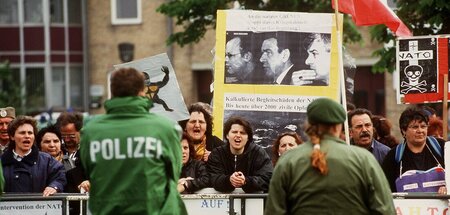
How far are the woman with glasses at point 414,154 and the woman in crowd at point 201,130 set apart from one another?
1.98m

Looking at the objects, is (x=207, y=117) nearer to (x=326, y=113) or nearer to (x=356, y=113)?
(x=356, y=113)

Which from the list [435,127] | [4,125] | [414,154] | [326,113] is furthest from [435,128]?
[326,113]

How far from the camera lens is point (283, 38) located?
13562 mm

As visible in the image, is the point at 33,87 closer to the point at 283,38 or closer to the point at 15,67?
the point at 15,67

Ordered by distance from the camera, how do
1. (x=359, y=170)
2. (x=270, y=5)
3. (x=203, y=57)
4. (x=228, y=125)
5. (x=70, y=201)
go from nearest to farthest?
(x=359, y=170) → (x=70, y=201) → (x=228, y=125) → (x=270, y=5) → (x=203, y=57)

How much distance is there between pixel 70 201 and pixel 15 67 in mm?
32379

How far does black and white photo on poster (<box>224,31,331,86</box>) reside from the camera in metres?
13.5

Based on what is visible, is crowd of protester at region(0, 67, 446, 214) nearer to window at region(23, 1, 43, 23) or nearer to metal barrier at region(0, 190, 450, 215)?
metal barrier at region(0, 190, 450, 215)

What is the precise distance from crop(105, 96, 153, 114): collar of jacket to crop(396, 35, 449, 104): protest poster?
4982mm

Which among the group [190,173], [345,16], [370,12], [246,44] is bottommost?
[190,173]

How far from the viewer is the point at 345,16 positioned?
27875 millimetres

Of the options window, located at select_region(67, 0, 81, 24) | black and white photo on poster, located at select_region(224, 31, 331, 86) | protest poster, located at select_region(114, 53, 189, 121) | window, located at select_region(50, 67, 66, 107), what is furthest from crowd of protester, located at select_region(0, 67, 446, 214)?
window, located at select_region(67, 0, 81, 24)

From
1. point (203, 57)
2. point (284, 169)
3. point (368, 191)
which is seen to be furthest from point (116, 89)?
→ point (203, 57)

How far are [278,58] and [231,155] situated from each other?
7.14 ft
